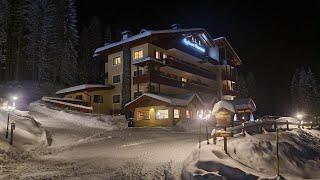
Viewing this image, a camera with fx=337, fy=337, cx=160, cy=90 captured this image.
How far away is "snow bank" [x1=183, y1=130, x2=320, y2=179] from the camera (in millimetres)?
14055

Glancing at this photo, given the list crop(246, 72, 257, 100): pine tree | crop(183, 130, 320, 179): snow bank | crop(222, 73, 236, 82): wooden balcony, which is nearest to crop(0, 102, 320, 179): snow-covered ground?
crop(183, 130, 320, 179): snow bank

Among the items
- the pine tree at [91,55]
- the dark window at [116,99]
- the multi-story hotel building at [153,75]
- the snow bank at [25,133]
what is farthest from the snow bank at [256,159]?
the pine tree at [91,55]

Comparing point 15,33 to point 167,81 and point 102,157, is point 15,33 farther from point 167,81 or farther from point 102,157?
point 102,157

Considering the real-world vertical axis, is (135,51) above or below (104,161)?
above

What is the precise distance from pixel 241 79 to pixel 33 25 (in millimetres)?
52033

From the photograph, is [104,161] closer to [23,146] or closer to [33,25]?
[23,146]

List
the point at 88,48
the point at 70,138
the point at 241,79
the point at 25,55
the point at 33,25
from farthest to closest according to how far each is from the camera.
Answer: the point at 241,79 → the point at 88,48 → the point at 25,55 → the point at 33,25 → the point at 70,138

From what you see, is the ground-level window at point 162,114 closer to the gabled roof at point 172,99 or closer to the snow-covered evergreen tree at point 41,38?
the gabled roof at point 172,99

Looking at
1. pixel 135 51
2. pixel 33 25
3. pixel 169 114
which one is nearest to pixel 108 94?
pixel 135 51

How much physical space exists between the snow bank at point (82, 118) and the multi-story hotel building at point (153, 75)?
185 inches

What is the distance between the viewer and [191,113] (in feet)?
143

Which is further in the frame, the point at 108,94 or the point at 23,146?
the point at 108,94

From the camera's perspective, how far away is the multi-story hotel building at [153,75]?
42750mm

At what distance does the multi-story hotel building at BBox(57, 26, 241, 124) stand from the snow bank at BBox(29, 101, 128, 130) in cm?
470
